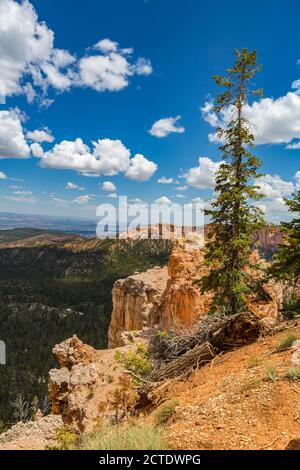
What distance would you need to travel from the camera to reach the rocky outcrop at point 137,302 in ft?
118

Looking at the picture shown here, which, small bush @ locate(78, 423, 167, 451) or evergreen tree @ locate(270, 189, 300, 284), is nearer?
small bush @ locate(78, 423, 167, 451)

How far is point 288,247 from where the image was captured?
1365 centimetres

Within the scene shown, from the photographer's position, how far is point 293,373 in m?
6.25

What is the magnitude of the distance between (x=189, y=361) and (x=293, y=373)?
3.84m

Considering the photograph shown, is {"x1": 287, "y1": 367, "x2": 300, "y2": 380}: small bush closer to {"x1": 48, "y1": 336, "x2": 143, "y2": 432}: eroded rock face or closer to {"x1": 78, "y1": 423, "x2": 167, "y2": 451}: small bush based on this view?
{"x1": 78, "y1": 423, "x2": 167, "y2": 451}: small bush

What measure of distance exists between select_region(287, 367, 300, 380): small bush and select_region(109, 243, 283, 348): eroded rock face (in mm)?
8100

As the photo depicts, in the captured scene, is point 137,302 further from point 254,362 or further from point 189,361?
point 254,362

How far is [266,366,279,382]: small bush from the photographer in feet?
20.9

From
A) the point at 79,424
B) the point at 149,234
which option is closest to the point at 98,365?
the point at 79,424

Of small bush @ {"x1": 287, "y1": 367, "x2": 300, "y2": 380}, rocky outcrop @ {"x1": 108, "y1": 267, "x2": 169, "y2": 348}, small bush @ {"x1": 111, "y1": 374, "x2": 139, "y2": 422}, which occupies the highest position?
small bush @ {"x1": 287, "y1": 367, "x2": 300, "y2": 380}

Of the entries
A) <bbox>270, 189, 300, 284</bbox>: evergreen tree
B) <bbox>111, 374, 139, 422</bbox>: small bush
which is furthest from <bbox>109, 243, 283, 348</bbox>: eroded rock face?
<bbox>111, 374, 139, 422</bbox>: small bush

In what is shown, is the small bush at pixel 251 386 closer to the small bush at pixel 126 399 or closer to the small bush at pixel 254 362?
the small bush at pixel 254 362

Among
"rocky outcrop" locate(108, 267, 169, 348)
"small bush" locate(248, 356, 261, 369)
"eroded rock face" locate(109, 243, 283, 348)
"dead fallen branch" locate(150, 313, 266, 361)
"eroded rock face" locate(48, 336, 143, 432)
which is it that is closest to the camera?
"small bush" locate(248, 356, 261, 369)
